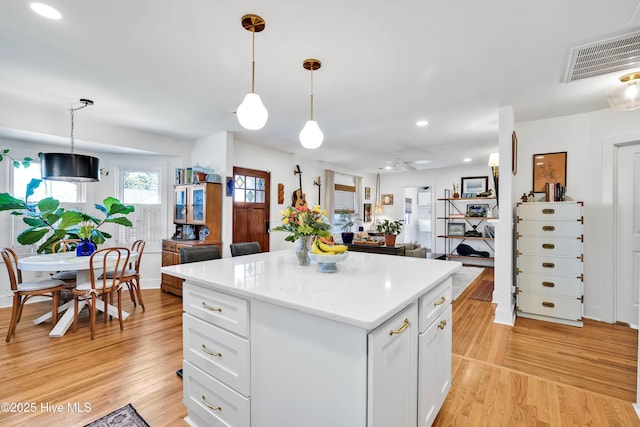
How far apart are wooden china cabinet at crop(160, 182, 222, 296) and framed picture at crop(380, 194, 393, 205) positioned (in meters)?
5.70

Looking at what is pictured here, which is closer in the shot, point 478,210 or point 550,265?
point 550,265

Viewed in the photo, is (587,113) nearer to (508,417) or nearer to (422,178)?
(508,417)

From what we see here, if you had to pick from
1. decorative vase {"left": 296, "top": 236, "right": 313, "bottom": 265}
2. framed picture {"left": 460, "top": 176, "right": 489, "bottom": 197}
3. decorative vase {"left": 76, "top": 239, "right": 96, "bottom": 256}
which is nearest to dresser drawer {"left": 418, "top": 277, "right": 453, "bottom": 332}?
decorative vase {"left": 296, "top": 236, "right": 313, "bottom": 265}

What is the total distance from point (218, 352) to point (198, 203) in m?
3.29

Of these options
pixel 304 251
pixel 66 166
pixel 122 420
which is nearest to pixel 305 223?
pixel 304 251

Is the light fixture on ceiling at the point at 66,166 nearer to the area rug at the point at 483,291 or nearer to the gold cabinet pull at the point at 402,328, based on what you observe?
the gold cabinet pull at the point at 402,328

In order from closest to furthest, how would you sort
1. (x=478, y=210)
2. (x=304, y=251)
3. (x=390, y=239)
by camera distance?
1. (x=304, y=251)
2. (x=390, y=239)
3. (x=478, y=210)

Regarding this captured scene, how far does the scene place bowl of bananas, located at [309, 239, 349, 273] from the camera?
1732 mm

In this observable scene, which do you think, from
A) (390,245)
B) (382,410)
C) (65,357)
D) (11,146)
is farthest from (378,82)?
(11,146)

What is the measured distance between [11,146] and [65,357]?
3.14 metres

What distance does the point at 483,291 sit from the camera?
4594 millimetres

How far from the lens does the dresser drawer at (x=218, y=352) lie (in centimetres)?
139

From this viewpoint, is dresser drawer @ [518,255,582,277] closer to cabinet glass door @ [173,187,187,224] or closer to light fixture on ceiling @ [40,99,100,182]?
cabinet glass door @ [173,187,187,224]

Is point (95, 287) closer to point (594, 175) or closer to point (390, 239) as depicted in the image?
point (390, 239)
